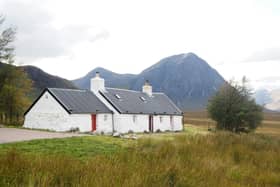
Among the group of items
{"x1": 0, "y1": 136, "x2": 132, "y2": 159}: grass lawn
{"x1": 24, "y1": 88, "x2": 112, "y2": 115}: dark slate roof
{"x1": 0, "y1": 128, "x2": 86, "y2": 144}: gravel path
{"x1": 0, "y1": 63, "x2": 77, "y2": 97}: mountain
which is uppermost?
{"x1": 0, "y1": 63, "x2": 77, "y2": 97}: mountain

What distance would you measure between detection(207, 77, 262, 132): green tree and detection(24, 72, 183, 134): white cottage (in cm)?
623

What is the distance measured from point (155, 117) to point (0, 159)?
1534 inches

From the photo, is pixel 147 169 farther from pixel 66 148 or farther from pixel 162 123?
pixel 162 123

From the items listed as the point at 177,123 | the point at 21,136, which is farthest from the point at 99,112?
the point at 177,123

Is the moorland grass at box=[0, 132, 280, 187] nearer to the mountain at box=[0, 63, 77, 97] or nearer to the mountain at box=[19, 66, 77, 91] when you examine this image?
the mountain at box=[0, 63, 77, 97]

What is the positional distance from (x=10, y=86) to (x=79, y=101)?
14.8 meters

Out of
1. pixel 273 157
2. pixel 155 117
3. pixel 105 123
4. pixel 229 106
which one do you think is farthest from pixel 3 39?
pixel 273 157

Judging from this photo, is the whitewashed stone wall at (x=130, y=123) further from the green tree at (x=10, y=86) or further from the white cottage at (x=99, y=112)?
the green tree at (x=10, y=86)

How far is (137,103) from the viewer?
151ft

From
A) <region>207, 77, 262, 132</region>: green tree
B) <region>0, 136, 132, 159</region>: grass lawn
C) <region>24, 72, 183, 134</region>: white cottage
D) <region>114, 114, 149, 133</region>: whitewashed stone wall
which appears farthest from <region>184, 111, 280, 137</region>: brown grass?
<region>0, 136, 132, 159</region>: grass lawn

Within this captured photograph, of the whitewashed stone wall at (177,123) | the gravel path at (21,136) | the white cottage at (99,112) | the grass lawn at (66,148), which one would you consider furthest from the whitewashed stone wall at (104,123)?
the grass lawn at (66,148)

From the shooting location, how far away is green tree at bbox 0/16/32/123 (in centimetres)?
4788

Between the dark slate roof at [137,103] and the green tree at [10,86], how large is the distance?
44.1 feet

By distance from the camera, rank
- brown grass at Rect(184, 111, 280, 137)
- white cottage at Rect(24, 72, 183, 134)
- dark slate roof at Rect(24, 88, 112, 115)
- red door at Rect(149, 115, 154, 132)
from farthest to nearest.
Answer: brown grass at Rect(184, 111, 280, 137), red door at Rect(149, 115, 154, 132), dark slate roof at Rect(24, 88, 112, 115), white cottage at Rect(24, 72, 183, 134)
